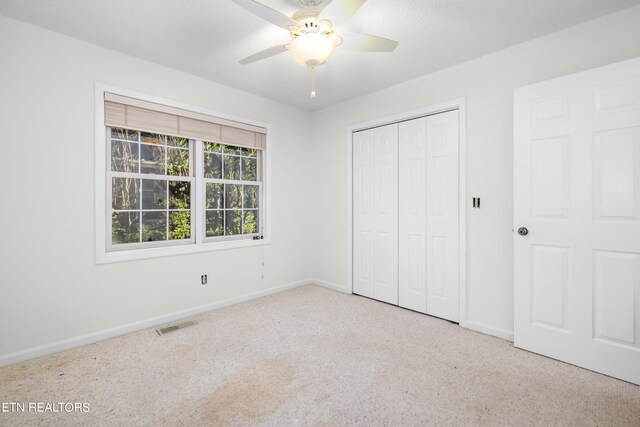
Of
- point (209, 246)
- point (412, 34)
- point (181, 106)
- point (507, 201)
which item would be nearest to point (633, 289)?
point (507, 201)

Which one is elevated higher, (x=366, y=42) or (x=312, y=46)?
(x=366, y=42)

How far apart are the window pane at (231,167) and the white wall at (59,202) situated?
76 cm

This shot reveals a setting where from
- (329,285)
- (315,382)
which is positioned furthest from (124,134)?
(329,285)

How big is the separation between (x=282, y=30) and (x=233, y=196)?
2041 millimetres

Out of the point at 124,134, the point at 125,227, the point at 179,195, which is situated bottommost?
the point at 125,227

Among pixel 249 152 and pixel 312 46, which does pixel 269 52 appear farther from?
pixel 249 152

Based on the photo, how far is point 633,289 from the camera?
2.02 m

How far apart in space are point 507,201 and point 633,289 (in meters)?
1.02

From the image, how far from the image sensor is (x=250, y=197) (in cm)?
395

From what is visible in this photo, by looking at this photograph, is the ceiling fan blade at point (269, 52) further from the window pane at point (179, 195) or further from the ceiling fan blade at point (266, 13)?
the window pane at point (179, 195)

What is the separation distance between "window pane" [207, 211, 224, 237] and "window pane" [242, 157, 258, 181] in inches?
23.1

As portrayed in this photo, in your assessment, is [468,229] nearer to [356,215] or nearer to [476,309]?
[476,309]

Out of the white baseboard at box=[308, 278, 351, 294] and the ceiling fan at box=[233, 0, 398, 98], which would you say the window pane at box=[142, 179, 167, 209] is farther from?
the white baseboard at box=[308, 278, 351, 294]

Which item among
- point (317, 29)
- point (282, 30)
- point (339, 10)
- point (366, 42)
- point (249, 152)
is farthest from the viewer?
point (249, 152)
